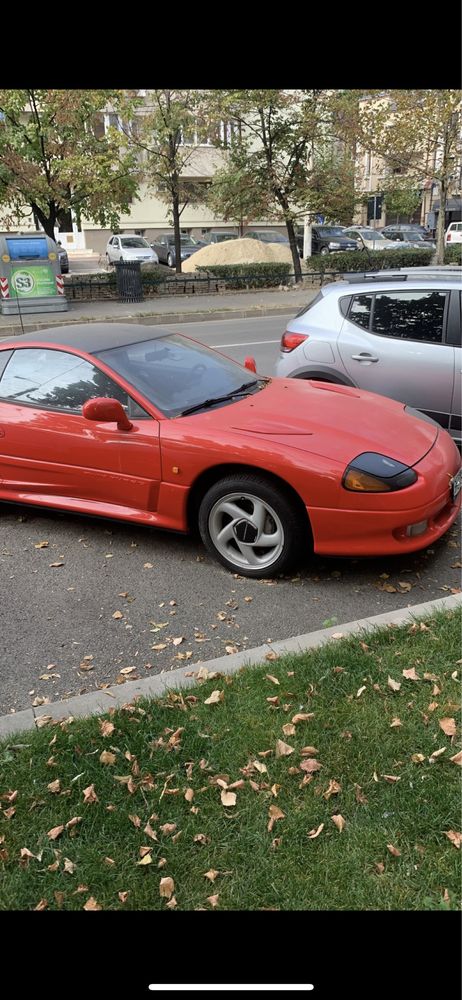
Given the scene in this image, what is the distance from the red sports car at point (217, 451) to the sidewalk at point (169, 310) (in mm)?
11652

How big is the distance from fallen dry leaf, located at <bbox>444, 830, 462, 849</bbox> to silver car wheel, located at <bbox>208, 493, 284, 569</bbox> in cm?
211

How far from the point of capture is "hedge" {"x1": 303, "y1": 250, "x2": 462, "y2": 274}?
84.8 ft

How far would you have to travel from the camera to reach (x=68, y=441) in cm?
490

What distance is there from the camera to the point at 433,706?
9.86ft

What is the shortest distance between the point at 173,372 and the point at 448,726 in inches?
122

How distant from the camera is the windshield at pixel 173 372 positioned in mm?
4820

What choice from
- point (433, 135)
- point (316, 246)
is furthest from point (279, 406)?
point (316, 246)

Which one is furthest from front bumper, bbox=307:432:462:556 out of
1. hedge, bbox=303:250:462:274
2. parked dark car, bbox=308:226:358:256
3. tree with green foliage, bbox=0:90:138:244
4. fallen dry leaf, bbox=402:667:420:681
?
parked dark car, bbox=308:226:358:256

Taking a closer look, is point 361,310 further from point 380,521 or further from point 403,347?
point 380,521

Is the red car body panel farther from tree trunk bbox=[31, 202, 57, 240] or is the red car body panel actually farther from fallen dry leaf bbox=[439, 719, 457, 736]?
tree trunk bbox=[31, 202, 57, 240]

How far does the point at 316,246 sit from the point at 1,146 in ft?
66.3

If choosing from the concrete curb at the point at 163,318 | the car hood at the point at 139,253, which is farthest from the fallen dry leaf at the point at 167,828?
the car hood at the point at 139,253
